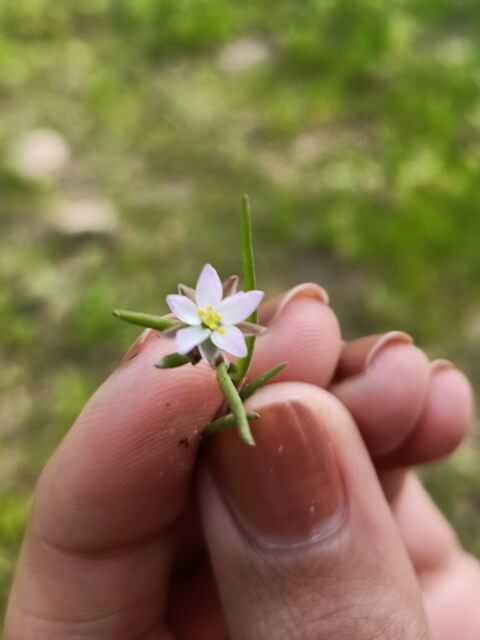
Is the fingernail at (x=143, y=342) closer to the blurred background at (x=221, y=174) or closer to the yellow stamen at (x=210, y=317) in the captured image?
the yellow stamen at (x=210, y=317)

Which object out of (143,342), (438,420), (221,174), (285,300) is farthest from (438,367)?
(221,174)

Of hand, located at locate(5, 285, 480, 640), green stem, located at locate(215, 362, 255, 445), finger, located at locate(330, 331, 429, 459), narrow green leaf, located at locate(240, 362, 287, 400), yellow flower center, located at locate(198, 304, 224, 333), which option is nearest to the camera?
green stem, located at locate(215, 362, 255, 445)

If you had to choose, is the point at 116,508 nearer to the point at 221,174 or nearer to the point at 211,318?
the point at 211,318

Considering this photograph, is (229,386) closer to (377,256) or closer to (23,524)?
(23,524)

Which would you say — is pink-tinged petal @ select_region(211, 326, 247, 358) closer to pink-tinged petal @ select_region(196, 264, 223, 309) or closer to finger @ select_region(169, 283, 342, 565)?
pink-tinged petal @ select_region(196, 264, 223, 309)

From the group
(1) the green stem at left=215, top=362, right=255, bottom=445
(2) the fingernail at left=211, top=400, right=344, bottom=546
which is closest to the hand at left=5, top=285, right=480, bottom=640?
(2) the fingernail at left=211, top=400, right=344, bottom=546

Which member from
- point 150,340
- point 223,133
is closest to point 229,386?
point 150,340
